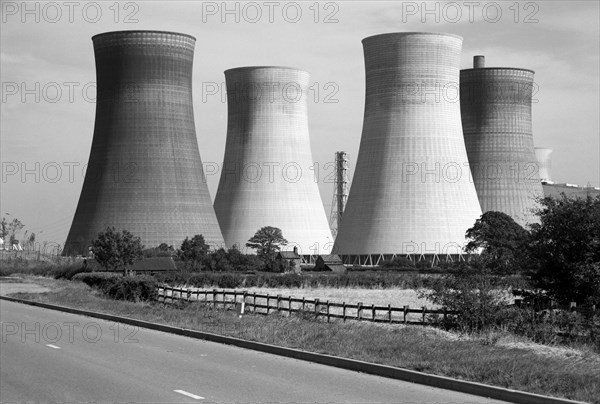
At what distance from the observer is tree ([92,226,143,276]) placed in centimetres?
5281

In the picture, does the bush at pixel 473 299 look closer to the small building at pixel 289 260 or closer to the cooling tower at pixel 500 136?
the small building at pixel 289 260

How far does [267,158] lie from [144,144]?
8822mm

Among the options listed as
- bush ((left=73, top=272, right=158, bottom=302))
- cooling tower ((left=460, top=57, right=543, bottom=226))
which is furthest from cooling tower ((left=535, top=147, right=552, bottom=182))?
bush ((left=73, top=272, right=158, bottom=302))

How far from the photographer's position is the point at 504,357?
11.4 m

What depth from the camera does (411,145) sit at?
171 ft

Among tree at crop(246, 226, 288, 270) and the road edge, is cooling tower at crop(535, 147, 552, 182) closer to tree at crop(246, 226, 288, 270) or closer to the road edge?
tree at crop(246, 226, 288, 270)

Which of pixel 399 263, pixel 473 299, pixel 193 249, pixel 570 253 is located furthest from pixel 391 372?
pixel 193 249

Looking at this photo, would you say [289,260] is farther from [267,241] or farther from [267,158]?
[267,158]

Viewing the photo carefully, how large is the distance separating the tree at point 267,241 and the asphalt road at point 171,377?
4914 centimetres

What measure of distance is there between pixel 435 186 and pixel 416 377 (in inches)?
1732

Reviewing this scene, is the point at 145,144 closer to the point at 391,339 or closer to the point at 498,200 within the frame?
the point at 498,200

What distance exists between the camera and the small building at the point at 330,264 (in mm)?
59728

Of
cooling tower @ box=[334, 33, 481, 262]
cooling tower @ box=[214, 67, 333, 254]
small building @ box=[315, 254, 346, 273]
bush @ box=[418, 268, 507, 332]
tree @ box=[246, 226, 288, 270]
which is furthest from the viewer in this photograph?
tree @ box=[246, 226, 288, 270]

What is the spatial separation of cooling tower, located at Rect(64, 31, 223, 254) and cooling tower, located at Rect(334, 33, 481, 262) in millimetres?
10409
